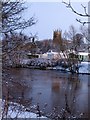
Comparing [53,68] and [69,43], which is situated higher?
[69,43]

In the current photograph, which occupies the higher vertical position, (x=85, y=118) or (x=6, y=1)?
(x=6, y=1)

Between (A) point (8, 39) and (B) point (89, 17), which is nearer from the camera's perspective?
(B) point (89, 17)

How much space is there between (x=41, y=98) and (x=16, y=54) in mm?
4549

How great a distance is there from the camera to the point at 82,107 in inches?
301

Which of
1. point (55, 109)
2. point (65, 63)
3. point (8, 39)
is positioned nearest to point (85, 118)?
point (55, 109)

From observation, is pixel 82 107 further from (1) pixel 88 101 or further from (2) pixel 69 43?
(2) pixel 69 43

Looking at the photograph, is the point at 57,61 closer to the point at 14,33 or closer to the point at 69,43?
the point at 69,43

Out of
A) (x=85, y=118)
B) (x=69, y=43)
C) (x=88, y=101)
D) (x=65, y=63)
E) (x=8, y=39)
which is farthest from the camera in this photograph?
(x=69, y=43)

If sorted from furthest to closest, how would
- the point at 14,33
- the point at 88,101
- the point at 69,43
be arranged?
1. the point at 69,43
2. the point at 88,101
3. the point at 14,33

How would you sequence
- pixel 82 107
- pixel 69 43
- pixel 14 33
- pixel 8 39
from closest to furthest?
pixel 8 39
pixel 14 33
pixel 82 107
pixel 69 43

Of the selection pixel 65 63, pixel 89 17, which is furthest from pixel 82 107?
pixel 65 63

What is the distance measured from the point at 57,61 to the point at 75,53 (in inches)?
95.6

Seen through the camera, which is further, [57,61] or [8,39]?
[57,61]

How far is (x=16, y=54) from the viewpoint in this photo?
457cm
